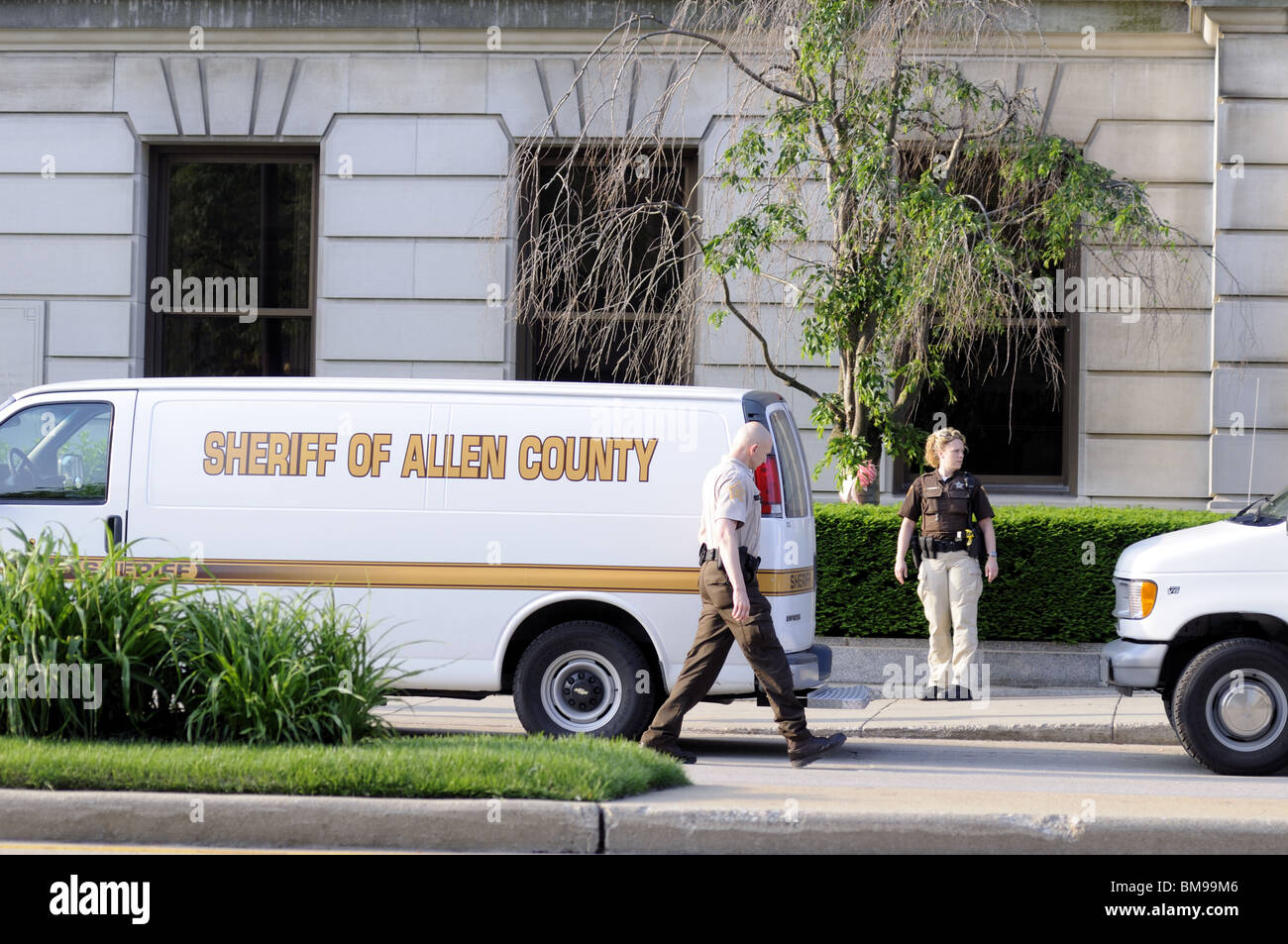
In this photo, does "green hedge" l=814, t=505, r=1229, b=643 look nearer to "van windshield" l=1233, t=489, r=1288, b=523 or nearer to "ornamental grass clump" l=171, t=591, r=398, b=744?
"van windshield" l=1233, t=489, r=1288, b=523

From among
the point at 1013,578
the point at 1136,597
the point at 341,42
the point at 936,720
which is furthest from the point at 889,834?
the point at 341,42

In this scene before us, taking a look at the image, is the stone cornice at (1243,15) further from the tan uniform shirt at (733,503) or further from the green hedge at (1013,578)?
the tan uniform shirt at (733,503)

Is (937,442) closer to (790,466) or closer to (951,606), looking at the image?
(951,606)

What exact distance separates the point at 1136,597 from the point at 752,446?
2581mm

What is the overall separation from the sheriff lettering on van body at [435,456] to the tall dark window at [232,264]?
710 cm

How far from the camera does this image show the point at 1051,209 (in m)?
12.1

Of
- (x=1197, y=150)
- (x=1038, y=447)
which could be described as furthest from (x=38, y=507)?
(x=1197, y=150)

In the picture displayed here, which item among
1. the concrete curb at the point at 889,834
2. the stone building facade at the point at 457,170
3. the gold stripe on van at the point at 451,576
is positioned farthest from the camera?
the stone building facade at the point at 457,170

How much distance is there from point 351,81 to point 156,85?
2.17 m

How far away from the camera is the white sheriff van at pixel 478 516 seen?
352 inches

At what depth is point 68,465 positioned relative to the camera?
9.36m

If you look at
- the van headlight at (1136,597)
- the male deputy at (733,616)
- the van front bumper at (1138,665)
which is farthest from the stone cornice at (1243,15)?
the male deputy at (733,616)
